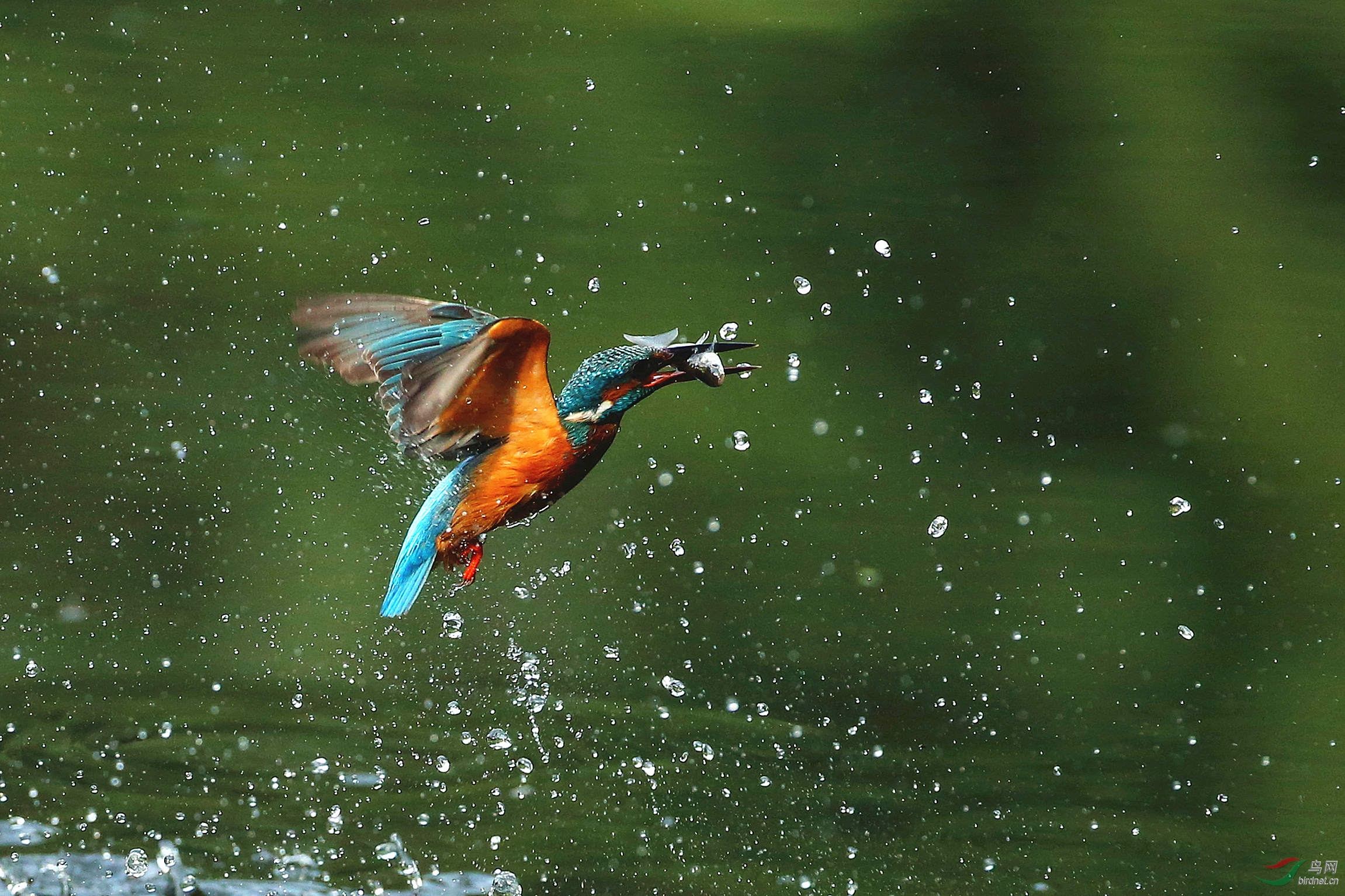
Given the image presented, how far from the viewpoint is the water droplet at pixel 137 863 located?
7.41 feet

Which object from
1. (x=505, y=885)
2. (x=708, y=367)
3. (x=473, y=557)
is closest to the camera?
(x=708, y=367)

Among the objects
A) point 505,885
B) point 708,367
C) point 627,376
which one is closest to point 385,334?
point 627,376

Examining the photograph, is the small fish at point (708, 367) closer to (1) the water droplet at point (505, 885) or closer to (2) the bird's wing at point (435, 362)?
(2) the bird's wing at point (435, 362)

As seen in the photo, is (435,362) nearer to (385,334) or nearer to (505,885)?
(385,334)

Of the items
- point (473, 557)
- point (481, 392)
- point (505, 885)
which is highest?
point (481, 392)

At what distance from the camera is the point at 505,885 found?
2.28m

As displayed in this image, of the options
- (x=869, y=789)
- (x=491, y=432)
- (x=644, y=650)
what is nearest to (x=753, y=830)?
(x=869, y=789)

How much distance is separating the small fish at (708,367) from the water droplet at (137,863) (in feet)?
4.12

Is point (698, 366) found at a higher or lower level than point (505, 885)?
higher

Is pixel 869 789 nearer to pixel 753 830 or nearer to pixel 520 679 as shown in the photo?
pixel 753 830

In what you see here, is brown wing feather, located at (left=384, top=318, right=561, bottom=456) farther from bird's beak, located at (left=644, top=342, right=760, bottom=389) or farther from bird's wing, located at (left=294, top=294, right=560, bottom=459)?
bird's beak, located at (left=644, top=342, right=760, bottom=389)

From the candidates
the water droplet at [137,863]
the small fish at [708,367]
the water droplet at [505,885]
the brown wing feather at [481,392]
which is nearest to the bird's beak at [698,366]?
the small fish at [708,367]

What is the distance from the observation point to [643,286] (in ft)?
9.14

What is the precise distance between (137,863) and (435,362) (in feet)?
3.69
